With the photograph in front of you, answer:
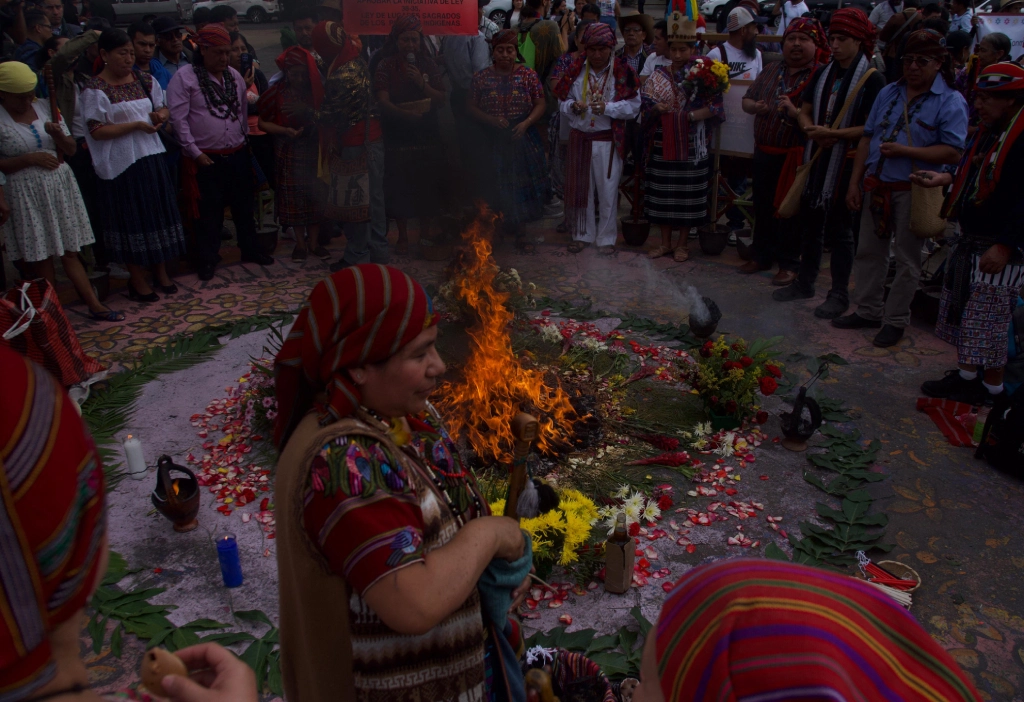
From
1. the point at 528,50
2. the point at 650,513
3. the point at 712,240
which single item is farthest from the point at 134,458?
the point at 528,50

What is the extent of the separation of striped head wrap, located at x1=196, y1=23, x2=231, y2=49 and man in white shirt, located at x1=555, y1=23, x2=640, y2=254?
3.78 metres

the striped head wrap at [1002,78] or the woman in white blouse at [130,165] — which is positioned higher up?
the striped head wrap at [1002,78]

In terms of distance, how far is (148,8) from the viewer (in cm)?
2317

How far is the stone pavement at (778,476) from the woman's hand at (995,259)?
41.7 inches

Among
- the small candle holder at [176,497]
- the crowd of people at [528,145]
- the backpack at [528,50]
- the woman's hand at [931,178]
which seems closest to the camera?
the small candle holder at [176,497]

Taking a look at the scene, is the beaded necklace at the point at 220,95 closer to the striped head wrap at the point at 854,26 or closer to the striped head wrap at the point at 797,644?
the striped head wrap at the point at 854,26

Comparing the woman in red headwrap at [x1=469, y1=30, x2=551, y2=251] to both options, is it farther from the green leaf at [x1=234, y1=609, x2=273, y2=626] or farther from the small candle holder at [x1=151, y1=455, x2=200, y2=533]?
the green leaf at [x1=234, y1=609, x2=273, y2=626]

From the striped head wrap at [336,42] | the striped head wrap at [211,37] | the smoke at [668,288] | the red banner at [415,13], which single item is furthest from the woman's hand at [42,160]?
the smoke at [668,288]

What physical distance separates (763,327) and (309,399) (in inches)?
230

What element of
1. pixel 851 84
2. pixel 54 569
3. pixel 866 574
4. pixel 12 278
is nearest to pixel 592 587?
pixel 866 574

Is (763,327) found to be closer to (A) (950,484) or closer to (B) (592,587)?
(A) (950,484)

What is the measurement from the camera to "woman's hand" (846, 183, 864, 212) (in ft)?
22.5

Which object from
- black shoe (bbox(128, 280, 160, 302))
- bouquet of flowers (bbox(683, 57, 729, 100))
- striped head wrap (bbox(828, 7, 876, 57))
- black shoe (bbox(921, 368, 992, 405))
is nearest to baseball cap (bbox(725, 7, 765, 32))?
bouquet of flowers (bbox(683, 57, 729, 100))

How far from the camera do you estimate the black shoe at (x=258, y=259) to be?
904 centimetres
